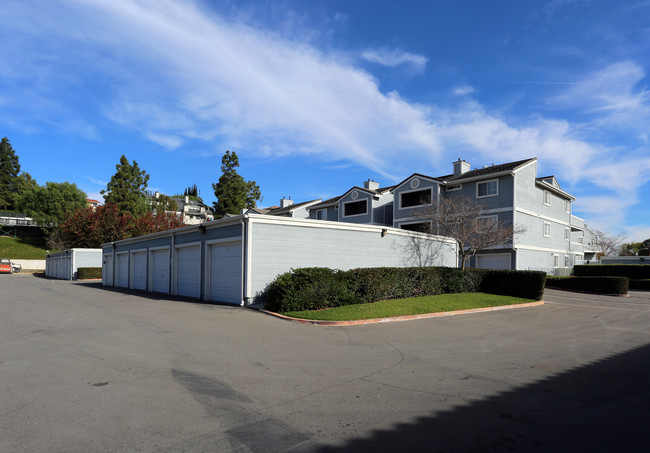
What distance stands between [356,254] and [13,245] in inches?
2771

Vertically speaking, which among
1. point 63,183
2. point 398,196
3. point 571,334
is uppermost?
point 63,183

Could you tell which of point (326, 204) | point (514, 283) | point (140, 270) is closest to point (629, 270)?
point (514, 283)

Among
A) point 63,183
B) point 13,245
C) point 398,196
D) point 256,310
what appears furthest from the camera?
point 63,183

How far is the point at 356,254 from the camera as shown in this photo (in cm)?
1830

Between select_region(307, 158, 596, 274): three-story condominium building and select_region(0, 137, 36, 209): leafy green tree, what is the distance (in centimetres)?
7680

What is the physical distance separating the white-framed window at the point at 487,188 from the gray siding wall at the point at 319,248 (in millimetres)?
13445

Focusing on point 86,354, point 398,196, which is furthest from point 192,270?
point 398,196

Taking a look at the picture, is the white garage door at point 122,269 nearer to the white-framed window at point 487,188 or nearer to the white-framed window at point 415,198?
the white-framed window at point 415,198

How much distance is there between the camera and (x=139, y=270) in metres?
26.3

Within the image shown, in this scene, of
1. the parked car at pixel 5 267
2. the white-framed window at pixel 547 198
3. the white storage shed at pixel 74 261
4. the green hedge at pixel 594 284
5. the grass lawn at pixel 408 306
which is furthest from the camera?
the parked car at pixel 5 267

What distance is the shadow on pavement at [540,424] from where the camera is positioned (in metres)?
3.98

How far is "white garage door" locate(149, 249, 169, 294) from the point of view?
2223 centimetres

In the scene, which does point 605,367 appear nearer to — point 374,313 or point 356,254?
point 374,313

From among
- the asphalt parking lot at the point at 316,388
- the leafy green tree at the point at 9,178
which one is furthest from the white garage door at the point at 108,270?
the leafy green tree at the point at 9,178
